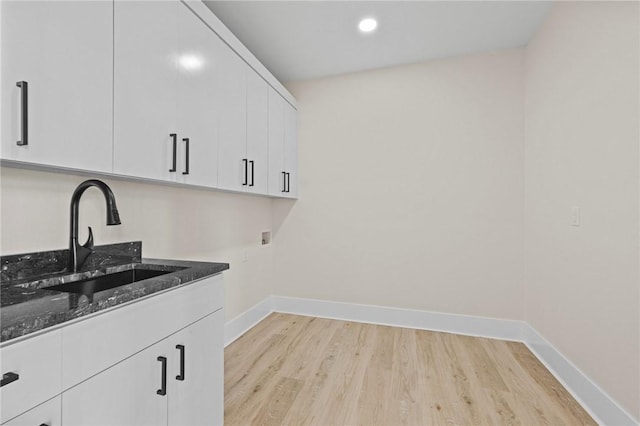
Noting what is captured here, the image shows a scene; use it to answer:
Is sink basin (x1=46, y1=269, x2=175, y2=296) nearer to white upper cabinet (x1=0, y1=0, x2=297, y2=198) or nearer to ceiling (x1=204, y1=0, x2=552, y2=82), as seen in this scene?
white upper cabinet (x1=0, y1=0, x2=297, y2=198)

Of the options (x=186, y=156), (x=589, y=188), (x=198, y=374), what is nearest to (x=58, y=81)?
(x=186, y=156)

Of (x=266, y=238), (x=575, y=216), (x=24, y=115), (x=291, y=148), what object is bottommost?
(x=266, y=238)

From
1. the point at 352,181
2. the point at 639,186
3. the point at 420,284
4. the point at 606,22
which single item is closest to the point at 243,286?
the point at 352,181

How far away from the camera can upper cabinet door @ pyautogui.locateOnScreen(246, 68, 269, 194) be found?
239 centimetres

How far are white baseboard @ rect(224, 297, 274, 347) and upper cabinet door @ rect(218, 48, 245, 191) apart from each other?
1.23 m

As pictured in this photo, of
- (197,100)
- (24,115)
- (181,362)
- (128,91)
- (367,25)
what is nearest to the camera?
(24,115)

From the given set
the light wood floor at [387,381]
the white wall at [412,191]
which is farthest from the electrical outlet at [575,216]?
the light wood floor at [387,381]

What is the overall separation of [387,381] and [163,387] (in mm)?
1480

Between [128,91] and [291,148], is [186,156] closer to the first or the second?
[128,91]

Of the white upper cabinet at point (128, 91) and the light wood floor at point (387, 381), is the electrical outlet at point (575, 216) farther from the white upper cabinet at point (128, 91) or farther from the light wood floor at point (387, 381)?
the white upper cabinet at point (128, 91)

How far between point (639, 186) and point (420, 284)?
1.87m

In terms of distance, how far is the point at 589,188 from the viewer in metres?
1.86

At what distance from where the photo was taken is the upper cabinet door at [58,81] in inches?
37.7

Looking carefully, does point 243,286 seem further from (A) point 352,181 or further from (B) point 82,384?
(B) point 82,384
